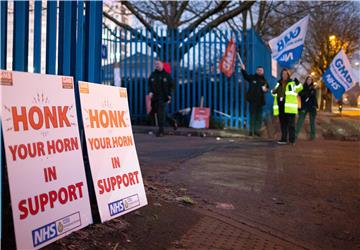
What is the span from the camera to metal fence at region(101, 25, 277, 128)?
571 inches

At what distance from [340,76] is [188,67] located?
4.66m

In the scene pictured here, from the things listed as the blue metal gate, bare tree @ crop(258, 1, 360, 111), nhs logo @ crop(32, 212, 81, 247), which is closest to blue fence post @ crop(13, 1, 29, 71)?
the blue metal gate

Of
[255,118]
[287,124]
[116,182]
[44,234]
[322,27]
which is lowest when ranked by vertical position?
[44,234]

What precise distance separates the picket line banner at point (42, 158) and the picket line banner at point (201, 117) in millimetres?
10383

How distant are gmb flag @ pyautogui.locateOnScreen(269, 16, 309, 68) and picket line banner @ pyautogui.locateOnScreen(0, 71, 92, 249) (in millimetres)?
9784

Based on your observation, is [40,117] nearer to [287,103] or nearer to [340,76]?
[287,103]

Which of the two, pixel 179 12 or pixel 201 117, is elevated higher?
pixel 179 12

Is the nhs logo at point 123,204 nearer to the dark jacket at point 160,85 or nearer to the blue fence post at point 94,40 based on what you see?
the blue fence post at point 94,40

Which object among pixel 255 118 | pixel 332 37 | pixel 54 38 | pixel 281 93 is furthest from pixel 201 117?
pixel 332 37

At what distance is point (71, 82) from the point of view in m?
4.06

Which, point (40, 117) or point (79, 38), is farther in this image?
point (79, 38)

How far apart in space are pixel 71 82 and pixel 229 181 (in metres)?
3.50

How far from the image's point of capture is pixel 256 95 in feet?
44.5

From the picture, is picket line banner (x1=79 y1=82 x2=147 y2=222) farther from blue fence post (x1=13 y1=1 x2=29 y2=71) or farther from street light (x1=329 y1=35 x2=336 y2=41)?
street light (x1=329 y1=35 x2=336 y2=41)
